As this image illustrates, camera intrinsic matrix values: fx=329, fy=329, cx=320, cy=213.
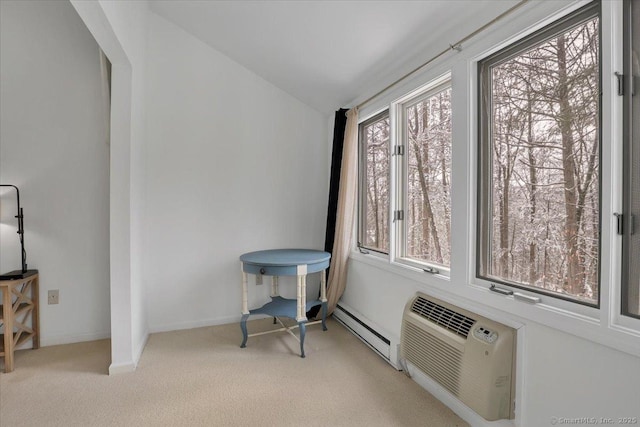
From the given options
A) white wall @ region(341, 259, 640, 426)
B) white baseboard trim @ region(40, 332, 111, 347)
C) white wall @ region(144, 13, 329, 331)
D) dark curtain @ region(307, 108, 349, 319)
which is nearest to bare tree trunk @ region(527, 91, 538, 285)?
white wall @ region(341, 259, 640, 426)

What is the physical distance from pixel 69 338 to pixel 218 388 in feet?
5.11

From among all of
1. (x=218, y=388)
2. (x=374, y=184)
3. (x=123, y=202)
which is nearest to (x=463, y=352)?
(x=218, y=388)

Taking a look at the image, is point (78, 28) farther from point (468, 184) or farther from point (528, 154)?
point (528, 154)

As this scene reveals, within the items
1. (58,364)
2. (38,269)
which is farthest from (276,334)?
(38,269)

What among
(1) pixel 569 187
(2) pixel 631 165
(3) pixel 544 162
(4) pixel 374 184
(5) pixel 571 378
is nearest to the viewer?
(2) pixel 631 165

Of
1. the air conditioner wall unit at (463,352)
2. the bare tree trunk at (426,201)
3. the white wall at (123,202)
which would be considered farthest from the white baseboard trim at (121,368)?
the bare tree trunk at (426,201)

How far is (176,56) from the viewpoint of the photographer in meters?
2.91

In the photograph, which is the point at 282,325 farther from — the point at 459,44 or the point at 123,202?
the point at 459,44

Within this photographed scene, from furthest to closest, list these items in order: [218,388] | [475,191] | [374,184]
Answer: [374,184]
[218,388]
[475,191]

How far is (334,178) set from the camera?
3.08m

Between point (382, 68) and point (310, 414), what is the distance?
2273 mm

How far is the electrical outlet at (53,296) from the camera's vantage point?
2639 mm

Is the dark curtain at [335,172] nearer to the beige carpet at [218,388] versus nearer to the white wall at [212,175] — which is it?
the white wall at [212,175]

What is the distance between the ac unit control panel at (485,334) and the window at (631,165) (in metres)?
0.50
